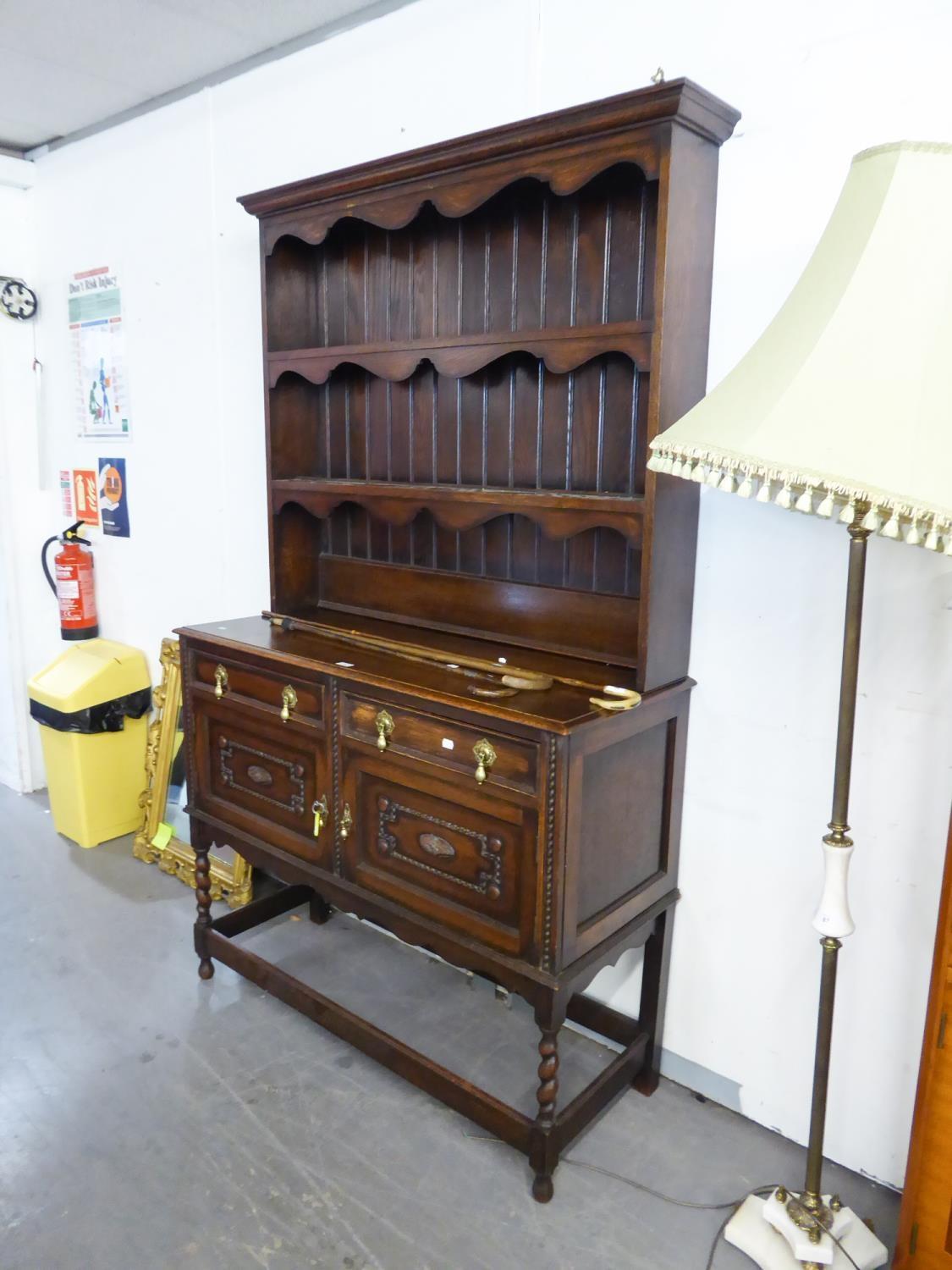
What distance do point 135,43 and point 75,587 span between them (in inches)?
76.5

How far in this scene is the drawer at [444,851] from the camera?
1788mm

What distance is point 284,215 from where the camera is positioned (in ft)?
7.72

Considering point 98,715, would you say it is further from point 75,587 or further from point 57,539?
point 57,539

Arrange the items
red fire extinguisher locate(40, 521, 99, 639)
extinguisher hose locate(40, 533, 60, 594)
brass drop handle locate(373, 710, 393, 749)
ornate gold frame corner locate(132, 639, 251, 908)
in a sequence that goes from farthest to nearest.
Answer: extinguisher hose locate(40, 533, 60, 594)
red fire extinguisher locate(40, 521, 99, 639)
ornate gold frame corner locate(132, 639, 251, 908)
brass drop handle locate(373, 710, 393, 749)

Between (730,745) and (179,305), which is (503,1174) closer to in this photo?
(730,745)

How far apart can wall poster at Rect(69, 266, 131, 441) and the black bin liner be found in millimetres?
1017

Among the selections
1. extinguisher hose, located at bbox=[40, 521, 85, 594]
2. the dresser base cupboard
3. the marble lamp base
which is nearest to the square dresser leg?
the dresser base cupboard

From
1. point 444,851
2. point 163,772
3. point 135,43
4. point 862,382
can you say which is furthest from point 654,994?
point 135,43

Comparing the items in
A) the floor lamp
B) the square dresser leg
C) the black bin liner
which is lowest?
the square dresser leg

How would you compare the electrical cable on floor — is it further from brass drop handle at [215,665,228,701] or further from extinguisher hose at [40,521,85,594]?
extinguisher hose at [40,521,85,594]

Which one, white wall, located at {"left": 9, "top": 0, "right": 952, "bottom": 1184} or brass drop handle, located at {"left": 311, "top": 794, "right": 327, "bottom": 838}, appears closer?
white wall, located at {"left": 9, "top": 0, "right": 952, "bottom": 1184}

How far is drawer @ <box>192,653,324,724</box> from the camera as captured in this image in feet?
7.09

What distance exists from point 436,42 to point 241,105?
0.82 meters

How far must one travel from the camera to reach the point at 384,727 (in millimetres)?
1972
